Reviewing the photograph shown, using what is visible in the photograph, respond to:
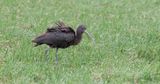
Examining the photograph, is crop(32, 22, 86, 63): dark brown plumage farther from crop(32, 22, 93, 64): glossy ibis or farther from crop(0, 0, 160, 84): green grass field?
crop(0, 0, 160, 84): green grass field

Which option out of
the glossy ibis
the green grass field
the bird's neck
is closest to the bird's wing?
the glossy ibis

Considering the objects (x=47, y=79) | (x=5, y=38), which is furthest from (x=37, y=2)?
(x=47, y=79)

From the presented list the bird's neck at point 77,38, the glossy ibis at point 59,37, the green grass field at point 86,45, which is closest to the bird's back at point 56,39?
the glossy ibis at point 59,37

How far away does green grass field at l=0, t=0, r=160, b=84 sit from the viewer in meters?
8.38

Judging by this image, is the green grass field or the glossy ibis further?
the glossy ibis

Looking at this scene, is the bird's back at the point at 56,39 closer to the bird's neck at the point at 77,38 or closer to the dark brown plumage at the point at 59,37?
A: the dark brown plumage at the point at 59,37

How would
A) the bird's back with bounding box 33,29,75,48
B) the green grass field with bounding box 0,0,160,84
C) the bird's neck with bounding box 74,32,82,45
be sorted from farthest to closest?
1. the bird's neck with bounding box 74,32,82,45
2. the bird's back with bounding box 33,29,75,48
3. the green grass field with bounding box 0,0,160,84

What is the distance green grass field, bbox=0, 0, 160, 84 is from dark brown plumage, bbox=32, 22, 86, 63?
340 mm

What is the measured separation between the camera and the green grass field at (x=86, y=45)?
8.38 meters

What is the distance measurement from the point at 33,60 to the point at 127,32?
147 inches

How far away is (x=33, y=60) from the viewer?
9219 millimetres

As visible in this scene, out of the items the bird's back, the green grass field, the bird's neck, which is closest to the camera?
the green grass field

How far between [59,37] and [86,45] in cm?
169

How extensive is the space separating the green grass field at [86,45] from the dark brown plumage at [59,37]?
0.34 m
